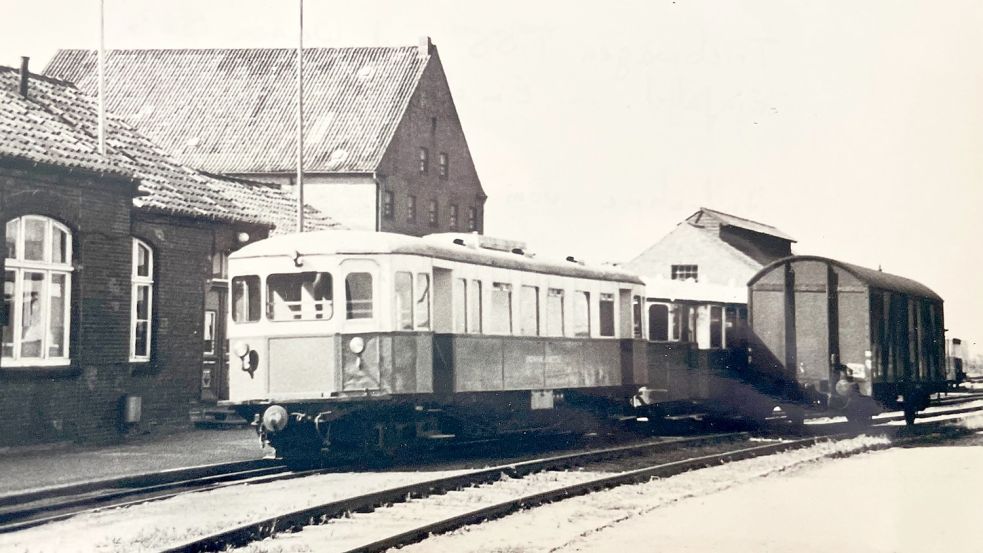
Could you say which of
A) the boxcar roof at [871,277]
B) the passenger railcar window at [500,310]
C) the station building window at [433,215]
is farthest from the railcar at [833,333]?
the station building window at [433,215]

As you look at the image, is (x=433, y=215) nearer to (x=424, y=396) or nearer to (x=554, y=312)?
(x=554, y=312)

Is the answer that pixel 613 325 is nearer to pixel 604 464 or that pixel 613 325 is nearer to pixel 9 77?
pixel 604 464

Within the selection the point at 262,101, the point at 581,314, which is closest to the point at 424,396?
the point at 581,314

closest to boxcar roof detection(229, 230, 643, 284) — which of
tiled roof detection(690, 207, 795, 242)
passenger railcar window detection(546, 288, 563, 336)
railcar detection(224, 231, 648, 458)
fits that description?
railcar detection(224, 231, 648, 458)

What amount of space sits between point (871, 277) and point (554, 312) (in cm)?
634

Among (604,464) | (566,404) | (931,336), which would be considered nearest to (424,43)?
(931,336)

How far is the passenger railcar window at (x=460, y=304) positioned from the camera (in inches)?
651

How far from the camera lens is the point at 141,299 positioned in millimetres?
20703

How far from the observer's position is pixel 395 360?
51.2 feet

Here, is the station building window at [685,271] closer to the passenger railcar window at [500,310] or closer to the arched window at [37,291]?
the passenger railcar window at [500,310]

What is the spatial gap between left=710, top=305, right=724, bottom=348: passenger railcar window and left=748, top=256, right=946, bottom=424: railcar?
3.47 feet

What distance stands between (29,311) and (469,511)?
864 centimetres

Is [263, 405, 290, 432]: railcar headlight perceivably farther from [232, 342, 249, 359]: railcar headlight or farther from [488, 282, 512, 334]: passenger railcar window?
[488, 282, 512, 334]: passenger railcar window

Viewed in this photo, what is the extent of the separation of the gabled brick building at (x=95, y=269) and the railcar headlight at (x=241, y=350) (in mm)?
3289
